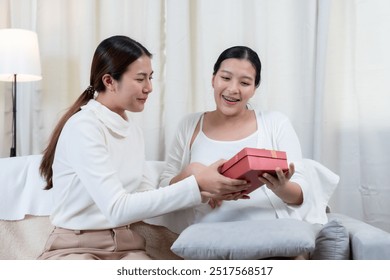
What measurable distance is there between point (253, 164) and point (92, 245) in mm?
426

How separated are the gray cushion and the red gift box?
0.60 ft

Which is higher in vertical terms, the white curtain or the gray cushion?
the white curtain

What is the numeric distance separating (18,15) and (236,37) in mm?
960

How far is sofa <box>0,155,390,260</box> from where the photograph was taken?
97 centimetres

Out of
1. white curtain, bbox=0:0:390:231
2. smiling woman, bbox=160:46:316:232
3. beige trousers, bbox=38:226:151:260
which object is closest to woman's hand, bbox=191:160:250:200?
smiling woman, bbox=160:46:316:232

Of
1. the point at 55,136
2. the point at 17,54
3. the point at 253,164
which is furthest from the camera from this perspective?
the point at 17,54

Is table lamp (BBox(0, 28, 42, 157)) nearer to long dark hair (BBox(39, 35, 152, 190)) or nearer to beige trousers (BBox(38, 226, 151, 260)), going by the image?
long dark hair (BBox(39, 35, 152, 190))

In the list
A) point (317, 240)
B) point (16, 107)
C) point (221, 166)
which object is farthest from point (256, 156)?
point (16, 107)

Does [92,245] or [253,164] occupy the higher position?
[253,164]

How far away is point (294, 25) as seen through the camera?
1928mm

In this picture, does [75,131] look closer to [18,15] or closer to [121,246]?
[121,246]

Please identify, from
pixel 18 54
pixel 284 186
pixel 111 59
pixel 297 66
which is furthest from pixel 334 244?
pixel 18 54

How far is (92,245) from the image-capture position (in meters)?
1.08

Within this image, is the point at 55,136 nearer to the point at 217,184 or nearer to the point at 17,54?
the point at 217,184
